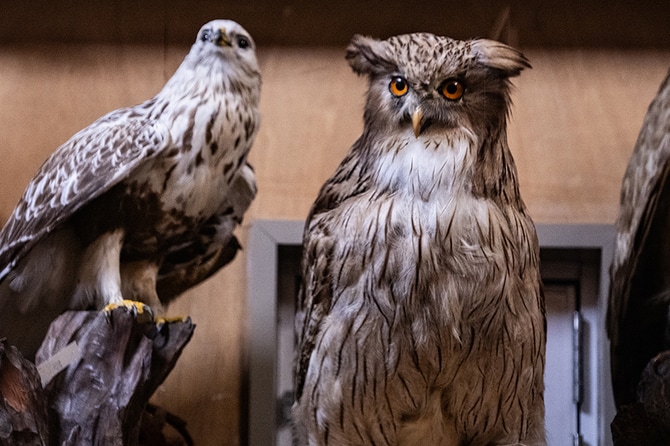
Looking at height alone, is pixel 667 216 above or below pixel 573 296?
above

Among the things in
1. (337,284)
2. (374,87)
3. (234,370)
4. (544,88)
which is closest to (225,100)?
(374,87)

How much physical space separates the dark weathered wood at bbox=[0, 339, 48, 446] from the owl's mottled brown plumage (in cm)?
100

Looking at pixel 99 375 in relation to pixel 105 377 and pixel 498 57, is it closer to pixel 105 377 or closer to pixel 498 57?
pixel 105 377

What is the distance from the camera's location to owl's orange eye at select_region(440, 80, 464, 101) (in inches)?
48.2

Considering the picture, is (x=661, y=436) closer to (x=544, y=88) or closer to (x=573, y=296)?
(x=573, y=296)

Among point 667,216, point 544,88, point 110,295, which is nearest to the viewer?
point 110,295

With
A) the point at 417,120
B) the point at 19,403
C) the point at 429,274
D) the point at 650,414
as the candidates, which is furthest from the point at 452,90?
the point at 19,403

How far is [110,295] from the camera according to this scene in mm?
1419

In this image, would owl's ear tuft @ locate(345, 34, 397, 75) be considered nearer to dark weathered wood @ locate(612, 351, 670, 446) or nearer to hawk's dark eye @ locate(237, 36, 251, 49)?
hawk's dark eye @ locate(237, 36, 251, 49)

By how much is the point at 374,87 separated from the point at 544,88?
673 millimetres

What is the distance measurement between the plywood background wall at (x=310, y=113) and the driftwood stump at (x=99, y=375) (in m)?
0.42

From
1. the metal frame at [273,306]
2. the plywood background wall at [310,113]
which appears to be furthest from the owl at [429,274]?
the plywood background wall at [310,113]

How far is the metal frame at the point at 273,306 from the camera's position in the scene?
169cm

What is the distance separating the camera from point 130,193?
4.66 ft
